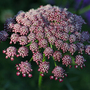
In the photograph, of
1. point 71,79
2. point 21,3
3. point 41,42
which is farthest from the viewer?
point 21,3

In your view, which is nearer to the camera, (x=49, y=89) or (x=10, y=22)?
(x=10, y=22)

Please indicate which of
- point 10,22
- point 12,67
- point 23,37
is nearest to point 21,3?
point 12,67

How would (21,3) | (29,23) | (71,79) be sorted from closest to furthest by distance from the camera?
(29,23)
(71,79)
(21,3)

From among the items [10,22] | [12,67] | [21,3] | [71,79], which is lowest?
[71,79]

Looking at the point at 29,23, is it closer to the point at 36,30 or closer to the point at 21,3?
the point at 36,30

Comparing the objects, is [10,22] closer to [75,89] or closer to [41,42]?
[41,42]

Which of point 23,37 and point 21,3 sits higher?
point 21,3

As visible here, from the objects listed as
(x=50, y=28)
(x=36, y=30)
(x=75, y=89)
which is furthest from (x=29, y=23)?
(x=75, y=89)
